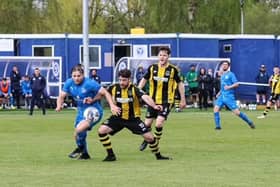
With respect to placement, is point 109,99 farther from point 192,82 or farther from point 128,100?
point 192,82

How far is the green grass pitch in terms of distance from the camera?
11.6 metres

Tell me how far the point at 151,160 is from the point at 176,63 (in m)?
24.8

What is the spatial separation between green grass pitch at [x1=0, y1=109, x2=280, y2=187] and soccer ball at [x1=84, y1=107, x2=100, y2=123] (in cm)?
77

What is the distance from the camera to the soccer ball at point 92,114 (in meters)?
14.4

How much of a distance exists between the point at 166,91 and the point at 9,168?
4176 mm

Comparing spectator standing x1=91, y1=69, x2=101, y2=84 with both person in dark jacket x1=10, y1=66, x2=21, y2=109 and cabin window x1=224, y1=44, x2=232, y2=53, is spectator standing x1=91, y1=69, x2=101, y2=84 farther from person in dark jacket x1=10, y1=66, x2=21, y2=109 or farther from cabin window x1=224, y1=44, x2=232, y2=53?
cabin window x1=224, y1=44, x2=232, y2=53

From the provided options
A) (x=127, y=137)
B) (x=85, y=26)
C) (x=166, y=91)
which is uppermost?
(x=85, y=26)

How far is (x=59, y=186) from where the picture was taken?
36.2ft

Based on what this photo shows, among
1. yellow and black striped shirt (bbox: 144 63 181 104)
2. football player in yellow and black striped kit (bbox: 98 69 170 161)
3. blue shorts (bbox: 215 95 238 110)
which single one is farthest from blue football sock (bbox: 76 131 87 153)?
blue shorts (bbox: 215 95 238 110)

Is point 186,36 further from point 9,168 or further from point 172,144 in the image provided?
point 9,168

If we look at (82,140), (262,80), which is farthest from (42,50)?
(82,140)

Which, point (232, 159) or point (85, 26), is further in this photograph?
point (85, 26)

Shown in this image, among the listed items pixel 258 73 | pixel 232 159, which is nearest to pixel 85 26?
pixel 258 73

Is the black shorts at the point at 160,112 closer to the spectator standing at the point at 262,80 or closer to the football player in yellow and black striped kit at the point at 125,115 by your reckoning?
the football player in yellow and black striped kit at the point at 125,115
